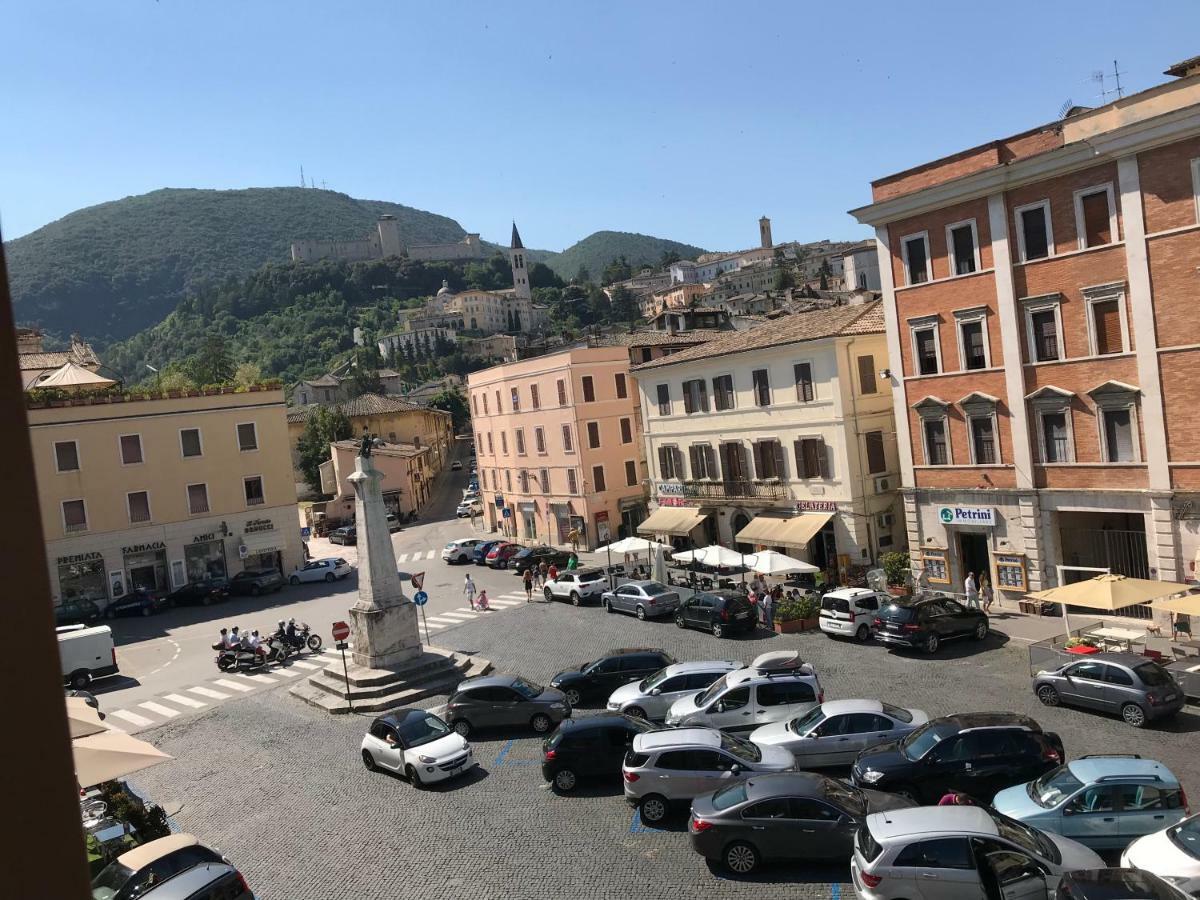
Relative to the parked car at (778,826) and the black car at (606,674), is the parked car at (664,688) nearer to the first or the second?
the black car at (606,674)

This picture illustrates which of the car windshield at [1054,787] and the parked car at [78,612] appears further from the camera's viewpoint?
the parked car at [78,612]

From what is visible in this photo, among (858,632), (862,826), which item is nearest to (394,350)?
(858,632)

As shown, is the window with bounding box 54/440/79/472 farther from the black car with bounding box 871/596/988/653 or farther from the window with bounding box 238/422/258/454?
the black car with bounding box 871/596/988/653

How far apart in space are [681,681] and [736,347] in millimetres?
21540

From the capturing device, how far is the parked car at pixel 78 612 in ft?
127

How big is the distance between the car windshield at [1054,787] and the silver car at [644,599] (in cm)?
1765

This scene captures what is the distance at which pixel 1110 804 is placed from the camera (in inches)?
486

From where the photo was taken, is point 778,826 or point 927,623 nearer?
point 778,826

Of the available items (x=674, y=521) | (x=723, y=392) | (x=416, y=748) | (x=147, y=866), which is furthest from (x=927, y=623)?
(x=147, y=866)

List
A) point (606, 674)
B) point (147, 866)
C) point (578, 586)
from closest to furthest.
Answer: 1. point (147, 866)
2. point (606, 674)
3. point (578, 586)

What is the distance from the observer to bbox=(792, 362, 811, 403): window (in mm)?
35656

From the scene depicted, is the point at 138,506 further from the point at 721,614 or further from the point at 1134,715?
the point at 1134,715

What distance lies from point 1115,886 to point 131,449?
46.2 meters

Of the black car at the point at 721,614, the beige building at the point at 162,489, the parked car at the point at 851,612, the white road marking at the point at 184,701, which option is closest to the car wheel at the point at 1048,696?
the parked car at the point at 851,612
